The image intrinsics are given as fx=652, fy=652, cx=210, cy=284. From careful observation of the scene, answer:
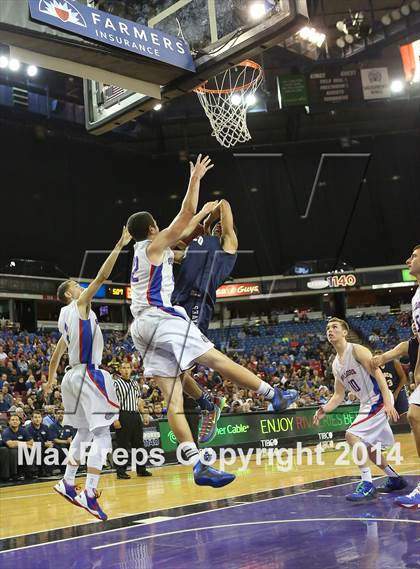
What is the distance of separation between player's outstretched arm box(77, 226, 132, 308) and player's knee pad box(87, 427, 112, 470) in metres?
1.17

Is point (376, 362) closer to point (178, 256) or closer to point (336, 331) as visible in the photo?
point (336, 331)

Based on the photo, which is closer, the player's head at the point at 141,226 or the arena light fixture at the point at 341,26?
the player's head at the point at 141,226

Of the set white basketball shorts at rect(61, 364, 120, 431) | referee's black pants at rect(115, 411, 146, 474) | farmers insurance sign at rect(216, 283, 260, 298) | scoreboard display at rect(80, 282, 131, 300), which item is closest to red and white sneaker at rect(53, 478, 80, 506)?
white basketball shorts at rect(61, 364, 120, 431)

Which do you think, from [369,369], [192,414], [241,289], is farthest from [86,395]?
[241,289]

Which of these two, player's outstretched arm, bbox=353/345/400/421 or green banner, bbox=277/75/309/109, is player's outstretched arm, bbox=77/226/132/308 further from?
green banner, bbox=277/75/309/109

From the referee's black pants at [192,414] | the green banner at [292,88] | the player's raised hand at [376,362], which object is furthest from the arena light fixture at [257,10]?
the green banner at [292,88]

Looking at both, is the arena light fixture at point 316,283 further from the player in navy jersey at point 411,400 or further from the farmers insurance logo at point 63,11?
the farmers insurance logo at point 63,11

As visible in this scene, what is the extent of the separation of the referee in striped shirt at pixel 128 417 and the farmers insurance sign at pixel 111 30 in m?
6.79

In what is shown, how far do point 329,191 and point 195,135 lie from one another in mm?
7062

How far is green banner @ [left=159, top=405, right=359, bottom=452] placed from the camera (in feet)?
46.3

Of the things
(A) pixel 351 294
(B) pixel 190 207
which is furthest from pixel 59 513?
(A) pixel 351 294

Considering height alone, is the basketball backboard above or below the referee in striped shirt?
above

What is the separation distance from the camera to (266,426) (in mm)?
15328

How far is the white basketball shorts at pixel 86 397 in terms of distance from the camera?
19.6 ft
